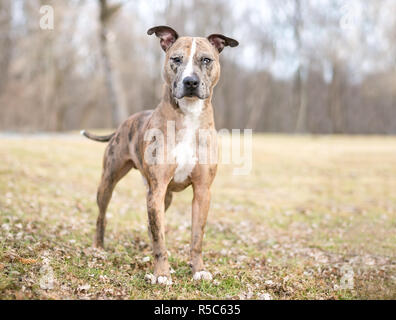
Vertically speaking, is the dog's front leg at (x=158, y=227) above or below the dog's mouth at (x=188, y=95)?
below

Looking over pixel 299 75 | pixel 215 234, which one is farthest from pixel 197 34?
pixel 215 234

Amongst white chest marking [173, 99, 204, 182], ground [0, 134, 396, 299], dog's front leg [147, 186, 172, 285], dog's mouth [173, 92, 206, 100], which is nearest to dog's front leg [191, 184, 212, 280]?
ground [0, 134, 396, 299]

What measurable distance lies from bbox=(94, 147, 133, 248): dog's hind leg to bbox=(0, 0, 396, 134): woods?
1214cm

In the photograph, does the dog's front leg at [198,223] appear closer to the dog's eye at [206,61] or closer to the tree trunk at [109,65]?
the dog's eye at [206,61]

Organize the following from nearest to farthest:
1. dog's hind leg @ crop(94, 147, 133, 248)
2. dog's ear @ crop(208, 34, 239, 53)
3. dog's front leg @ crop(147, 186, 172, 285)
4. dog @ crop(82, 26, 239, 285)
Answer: dog @ crop(82, 26, 239, 285)
dog's front leg @ crop(147, 186, 172, 285)
dog's ear @ crop(208, 34, 239, 53)
dog's hind leg @ crop(94, 147, 133, 248)

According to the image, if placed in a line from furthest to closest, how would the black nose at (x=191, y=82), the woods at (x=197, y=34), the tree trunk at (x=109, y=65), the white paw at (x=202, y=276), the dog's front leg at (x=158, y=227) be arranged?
1. the woods at (x=197, y=34)
2. the tree trunk at (x=109, y=65)
3. the white paw at (x=202, y=276)
4. the dog's front leg at (x=158, y=227)
5. the black nose at (x=191, y=82)

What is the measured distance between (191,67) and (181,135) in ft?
2.26

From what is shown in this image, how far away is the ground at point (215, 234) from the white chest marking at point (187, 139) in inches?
47.2

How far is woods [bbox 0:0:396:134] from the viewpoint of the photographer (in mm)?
24078

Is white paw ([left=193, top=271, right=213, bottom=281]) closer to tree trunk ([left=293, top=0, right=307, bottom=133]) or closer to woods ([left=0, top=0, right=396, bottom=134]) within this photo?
woods ([left=0, top=0, right=396, bottom=134])

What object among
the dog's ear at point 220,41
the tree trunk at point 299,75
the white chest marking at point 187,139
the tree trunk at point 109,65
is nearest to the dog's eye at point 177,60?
the white chest marking at point 187,139

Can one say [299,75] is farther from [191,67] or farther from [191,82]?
[191,82]

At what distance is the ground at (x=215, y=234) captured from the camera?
4.26 m
